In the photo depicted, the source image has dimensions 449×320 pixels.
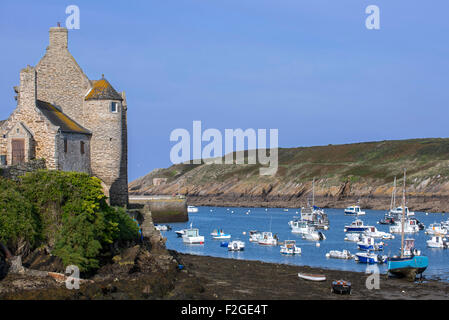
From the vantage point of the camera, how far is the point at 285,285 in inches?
1741

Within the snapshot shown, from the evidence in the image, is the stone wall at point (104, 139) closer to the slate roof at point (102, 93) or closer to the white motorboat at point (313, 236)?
the slate roof at point (102, 93)

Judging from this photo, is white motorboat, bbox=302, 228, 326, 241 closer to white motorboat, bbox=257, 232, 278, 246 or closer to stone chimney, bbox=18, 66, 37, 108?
white motorboat, bbox=257, 232, 278, 246

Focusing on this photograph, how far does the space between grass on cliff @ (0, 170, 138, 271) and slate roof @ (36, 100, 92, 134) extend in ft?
17.5

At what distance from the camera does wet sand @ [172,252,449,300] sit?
132ft

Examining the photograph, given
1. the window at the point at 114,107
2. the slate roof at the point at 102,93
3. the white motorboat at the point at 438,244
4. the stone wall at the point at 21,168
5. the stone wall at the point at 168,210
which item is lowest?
the white motorboat at the point at 438,244

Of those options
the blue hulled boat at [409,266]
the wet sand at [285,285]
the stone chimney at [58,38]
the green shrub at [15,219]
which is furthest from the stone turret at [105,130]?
the blue hulled boat at [409,266]

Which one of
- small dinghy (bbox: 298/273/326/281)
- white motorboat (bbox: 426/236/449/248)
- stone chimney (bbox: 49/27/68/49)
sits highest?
stone chimney (bbox: 49/27/68/49)

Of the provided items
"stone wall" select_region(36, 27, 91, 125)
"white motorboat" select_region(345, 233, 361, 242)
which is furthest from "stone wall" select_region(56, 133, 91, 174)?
"white motorboat" select_region(345, 233, 361, 242)

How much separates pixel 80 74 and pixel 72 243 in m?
16.3

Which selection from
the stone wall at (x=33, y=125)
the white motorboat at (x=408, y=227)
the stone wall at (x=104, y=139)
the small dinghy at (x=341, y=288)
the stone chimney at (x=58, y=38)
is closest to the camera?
the small dinghy at (x=341, y=288)

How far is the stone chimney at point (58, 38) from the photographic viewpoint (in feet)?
158

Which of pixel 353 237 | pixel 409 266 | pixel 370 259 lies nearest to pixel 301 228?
pixel 353 237

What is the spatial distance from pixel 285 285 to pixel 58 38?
2389 cm
